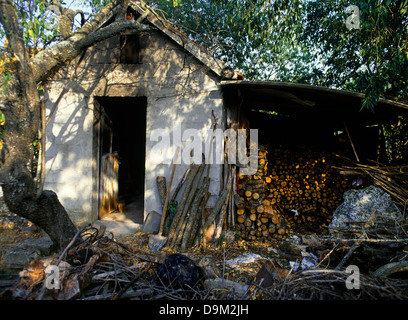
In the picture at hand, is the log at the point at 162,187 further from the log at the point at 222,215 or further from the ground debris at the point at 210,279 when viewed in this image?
the ground debris at the point at 210,279

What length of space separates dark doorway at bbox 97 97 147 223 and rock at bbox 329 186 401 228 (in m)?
5.09

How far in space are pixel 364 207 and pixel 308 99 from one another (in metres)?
2.56

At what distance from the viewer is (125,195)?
28.5ft

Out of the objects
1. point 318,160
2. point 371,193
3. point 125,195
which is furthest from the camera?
point 125,195

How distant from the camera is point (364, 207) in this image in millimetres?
5262

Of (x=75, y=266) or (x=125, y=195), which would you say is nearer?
(x=75, y=266)

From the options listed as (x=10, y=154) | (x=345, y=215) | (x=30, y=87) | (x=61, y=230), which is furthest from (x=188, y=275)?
(x=345, y=215)

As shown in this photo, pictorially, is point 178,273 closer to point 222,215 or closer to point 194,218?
point 194,218

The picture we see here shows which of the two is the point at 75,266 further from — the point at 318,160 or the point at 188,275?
the point at 318,160

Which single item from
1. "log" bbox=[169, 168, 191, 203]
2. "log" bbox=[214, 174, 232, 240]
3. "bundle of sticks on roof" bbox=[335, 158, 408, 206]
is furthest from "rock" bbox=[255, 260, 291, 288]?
"bundle of sticks on roof" bbox=[335, 158, 408, 206]

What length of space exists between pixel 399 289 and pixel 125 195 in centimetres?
775

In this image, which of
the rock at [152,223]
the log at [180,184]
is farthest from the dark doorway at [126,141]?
the log at [180,184]

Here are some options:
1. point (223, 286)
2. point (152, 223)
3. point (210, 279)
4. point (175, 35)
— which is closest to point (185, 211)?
point (152, 223)

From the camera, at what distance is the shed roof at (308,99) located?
4613mm
